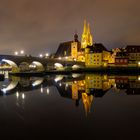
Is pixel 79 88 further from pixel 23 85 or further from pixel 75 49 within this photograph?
pixel 75 49

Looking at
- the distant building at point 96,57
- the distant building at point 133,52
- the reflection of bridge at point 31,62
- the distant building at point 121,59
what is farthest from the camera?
the distant building at point 133,52

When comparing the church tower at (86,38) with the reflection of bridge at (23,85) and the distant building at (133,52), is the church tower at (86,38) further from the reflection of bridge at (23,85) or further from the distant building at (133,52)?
the reflection of bridge at (23,85)

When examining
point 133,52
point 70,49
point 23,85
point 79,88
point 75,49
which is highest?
point 70,49

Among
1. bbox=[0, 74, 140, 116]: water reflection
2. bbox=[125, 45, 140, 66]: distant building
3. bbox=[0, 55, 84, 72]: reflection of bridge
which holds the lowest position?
bbox=[0, 74, 140, 116]: water reflection

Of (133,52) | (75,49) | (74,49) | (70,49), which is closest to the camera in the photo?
(133,52)

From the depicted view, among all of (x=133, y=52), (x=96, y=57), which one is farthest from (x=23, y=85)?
(x=133, y=52)

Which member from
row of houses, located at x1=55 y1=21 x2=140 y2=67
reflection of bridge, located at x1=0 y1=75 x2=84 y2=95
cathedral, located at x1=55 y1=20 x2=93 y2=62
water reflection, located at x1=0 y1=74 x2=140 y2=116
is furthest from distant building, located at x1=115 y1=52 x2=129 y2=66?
reflection of bridge, located at x1=0 y1=75 x2=84 y2=95

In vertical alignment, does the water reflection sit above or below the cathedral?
below

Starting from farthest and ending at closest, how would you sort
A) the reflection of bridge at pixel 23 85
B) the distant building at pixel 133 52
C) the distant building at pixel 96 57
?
the distant building at pixel 133 52, the distant building at pixel 96 57, the reflection of bridge at pixel 23 85

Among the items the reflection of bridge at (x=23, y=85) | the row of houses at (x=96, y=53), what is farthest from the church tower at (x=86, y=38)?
the reflection of bridge at (x=23, y=85)

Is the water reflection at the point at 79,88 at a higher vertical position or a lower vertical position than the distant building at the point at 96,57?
lower

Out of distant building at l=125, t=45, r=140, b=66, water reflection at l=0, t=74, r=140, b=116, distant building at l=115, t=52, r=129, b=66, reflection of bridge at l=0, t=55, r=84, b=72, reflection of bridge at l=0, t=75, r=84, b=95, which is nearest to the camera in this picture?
water reflection at l=0, t=74, r=140, b=116

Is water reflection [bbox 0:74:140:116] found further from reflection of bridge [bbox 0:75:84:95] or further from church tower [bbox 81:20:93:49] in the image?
church tower [bbox 81:20:93:49]

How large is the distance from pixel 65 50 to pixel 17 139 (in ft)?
251
